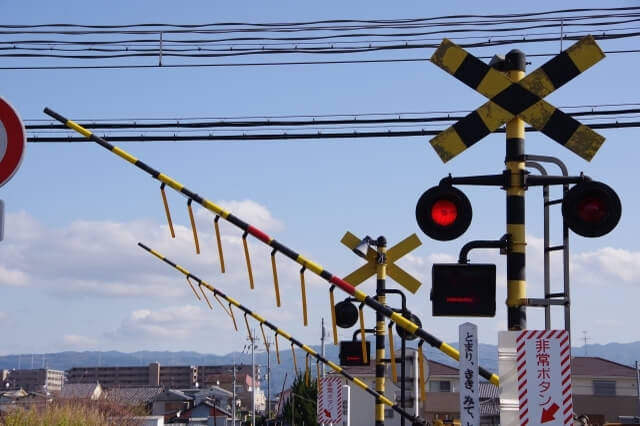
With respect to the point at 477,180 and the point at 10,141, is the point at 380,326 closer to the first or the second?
the point at 477,180

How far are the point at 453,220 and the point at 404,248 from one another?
314 inches

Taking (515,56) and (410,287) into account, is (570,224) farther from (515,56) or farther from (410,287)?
(410,287)

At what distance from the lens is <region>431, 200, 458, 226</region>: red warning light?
361 inches

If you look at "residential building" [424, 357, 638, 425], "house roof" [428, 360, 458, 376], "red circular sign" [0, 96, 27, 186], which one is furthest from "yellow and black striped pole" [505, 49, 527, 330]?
"house roof" [428, 360, 458, 376]

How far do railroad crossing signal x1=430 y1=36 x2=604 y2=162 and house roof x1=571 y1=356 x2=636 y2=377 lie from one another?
218 ft

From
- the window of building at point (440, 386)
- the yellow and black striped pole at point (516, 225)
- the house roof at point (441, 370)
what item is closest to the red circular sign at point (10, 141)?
the yellow and black striped pole at point (516, 225)

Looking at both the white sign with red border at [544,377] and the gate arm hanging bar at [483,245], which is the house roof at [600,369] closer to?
the gate arm hanging bar at [483,245]

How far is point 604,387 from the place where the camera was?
7319 cm

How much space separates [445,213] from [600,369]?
7016cm

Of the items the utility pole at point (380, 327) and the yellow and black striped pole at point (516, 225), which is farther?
the utility pole at point (380, 327)

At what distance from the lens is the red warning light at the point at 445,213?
9164 mm

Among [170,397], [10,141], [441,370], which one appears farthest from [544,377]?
[170,397]

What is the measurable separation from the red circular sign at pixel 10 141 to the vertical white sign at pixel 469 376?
13.1ft

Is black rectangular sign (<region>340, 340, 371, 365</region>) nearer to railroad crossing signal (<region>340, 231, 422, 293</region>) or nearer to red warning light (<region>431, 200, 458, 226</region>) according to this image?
railroad crossing signal (<region>340, 231, 422, 293</region>)
